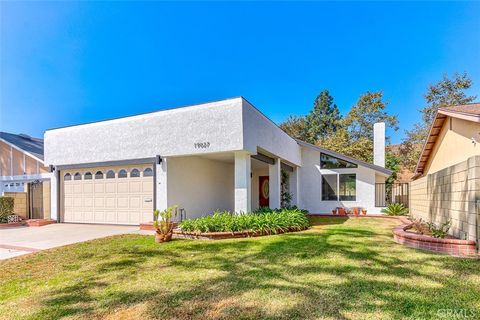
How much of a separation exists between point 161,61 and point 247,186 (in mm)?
12959

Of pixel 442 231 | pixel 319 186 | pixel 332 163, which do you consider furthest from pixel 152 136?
pixel 332 163

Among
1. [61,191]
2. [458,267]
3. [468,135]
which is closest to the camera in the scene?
[458,267]

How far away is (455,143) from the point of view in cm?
989

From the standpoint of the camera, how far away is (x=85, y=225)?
12.2m

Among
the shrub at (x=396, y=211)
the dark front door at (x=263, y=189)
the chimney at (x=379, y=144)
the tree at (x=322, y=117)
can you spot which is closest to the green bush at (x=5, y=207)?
A: the dark front door at (x=263, y=189)

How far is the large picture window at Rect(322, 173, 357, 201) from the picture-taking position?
55.7 feet

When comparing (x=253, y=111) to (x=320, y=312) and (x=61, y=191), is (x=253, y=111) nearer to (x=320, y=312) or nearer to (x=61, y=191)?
(x=320, y=312)

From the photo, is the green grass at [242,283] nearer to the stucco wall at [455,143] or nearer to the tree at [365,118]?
the stucco wall at [455,143]

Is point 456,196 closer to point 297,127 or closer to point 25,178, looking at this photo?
point 25,178

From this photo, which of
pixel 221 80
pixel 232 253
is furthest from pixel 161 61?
pixel 232 253

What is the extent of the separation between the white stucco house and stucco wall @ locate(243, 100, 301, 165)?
0.04m

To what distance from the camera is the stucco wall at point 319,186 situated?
16578mm

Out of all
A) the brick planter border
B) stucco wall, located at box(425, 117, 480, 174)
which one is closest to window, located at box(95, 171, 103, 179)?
the brick planter border
